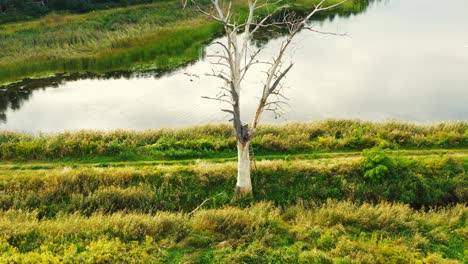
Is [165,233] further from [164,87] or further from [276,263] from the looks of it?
[164,87]

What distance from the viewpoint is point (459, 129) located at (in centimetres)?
1973

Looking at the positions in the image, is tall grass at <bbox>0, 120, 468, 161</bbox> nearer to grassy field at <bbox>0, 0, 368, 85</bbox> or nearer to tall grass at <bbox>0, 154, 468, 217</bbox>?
tall grass at <bbox>0, 154, 468, 217</bbox>

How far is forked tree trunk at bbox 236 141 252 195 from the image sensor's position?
14.5m

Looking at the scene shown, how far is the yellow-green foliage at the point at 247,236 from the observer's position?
11.9 meters

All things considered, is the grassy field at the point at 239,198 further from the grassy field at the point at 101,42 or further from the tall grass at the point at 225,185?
the grassy field at the point at 101,42

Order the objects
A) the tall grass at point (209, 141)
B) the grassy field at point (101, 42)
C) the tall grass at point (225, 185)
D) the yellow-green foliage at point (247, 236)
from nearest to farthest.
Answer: the yellow-green foliage at point (247, 236)
the tall grass at point (225, 185)
the tall grass at point (209, 141)
the grassy field at point (101, 42)

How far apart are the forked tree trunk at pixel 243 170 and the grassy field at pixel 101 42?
646 inches

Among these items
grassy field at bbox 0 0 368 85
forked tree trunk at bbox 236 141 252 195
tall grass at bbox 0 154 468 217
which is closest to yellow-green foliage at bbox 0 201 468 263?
forked tree trunk at bbox 236 141 252 195

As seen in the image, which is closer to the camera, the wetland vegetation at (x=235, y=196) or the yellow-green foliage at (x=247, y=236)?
the yellow-green foliage at (x=247, y=236)

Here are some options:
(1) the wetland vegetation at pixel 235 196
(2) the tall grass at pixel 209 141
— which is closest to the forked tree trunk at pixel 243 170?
(1) the wetland vegetation at pixel 235 196

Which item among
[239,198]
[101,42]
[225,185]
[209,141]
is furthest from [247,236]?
[101,42]

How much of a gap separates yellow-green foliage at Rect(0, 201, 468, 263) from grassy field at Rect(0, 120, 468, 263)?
38 mm

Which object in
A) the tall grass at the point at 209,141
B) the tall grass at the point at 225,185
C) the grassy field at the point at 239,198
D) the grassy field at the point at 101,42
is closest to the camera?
the grassy field at the point at 239,198

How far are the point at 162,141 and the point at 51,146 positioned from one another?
433 cm
